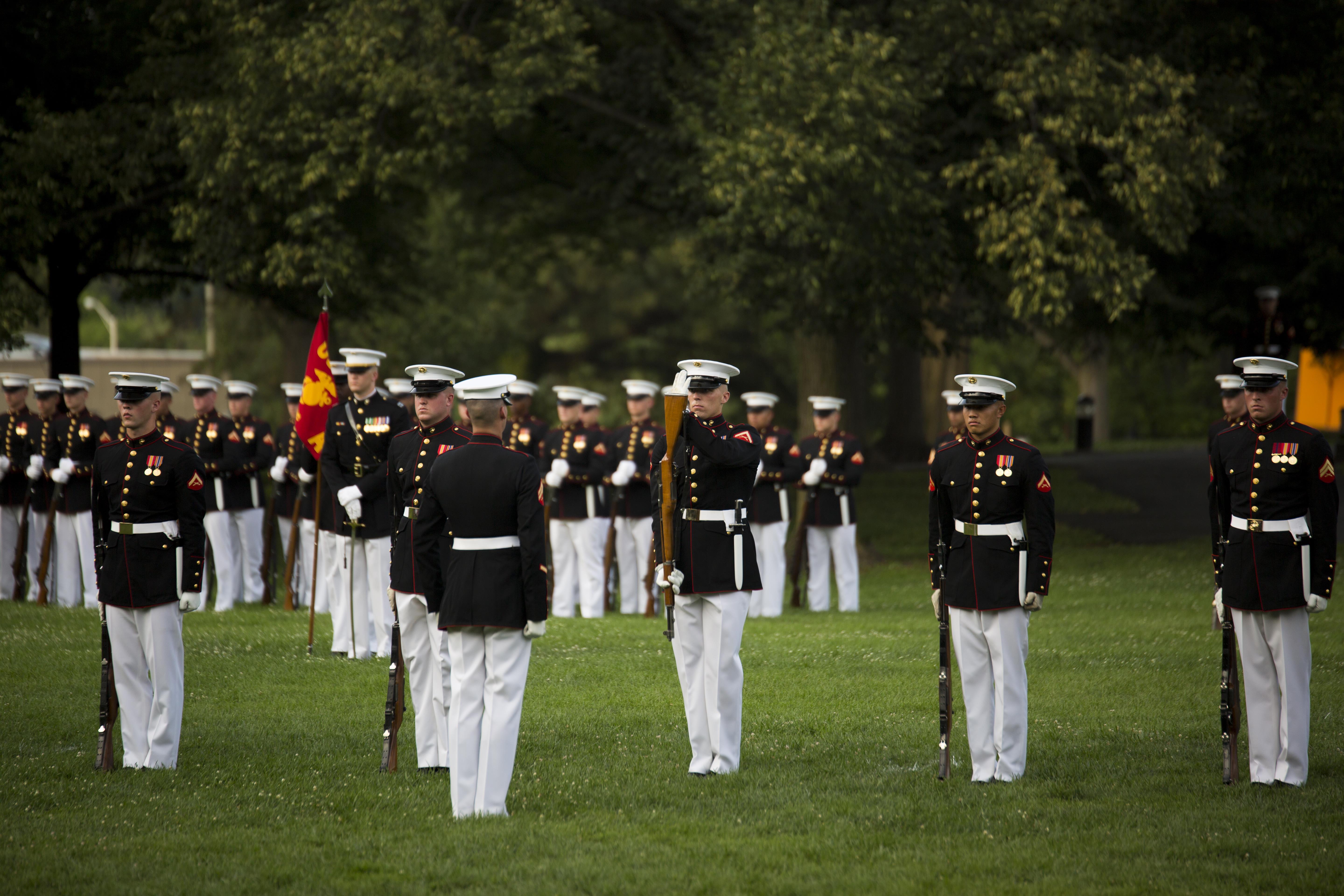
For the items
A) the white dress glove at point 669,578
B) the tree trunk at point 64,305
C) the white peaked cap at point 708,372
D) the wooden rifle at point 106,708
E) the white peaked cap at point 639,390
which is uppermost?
the tree trunk at point 64,305

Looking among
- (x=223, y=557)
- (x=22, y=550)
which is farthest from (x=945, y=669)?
(x=22, y=550)

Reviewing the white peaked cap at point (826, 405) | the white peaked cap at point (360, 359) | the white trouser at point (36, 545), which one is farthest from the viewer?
the white trouser at point (36, 545)

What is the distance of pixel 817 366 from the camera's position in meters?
22.2

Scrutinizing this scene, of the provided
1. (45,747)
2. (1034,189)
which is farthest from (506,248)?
(45,747)

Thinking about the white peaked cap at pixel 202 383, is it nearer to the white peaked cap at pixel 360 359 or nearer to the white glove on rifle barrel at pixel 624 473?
the white peaked cap at pixel 360 359

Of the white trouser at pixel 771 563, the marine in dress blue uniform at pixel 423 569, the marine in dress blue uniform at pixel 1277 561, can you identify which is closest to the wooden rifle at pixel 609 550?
the white trouser at pixel 771 563

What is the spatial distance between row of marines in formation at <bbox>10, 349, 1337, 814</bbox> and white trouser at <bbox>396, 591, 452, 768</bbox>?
0.05ft

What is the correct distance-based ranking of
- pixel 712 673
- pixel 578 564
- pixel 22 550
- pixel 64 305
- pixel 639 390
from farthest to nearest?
pixel 64 305 → pixel 22 550 → pixel 578 564 → pixel 639 390 → pixel 712 673

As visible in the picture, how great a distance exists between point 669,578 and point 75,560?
10528 mm

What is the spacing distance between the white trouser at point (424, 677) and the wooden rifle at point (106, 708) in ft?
5.73

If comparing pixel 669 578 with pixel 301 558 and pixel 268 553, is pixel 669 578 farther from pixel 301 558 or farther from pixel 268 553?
pixel 268 553

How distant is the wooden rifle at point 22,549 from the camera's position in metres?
16.2

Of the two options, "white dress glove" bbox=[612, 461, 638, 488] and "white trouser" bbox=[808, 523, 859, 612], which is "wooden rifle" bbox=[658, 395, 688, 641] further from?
"white trouser" bbox=[808, 523, 859, 612]

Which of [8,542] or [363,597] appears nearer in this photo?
[363,597]
